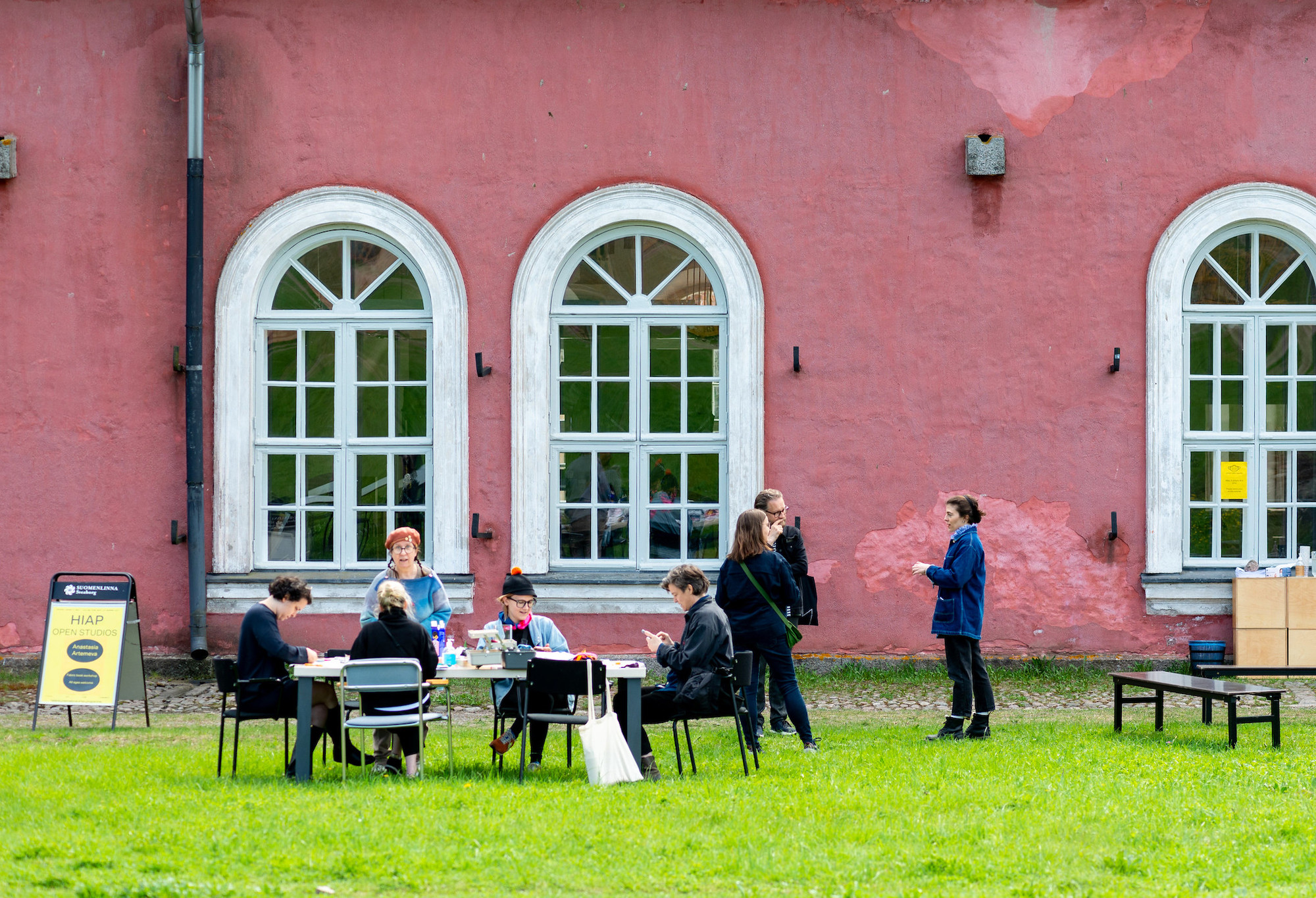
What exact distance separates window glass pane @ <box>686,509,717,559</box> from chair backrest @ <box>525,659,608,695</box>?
395cm

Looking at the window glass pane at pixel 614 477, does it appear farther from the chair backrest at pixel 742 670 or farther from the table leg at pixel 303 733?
the table leg at pixel 303 733

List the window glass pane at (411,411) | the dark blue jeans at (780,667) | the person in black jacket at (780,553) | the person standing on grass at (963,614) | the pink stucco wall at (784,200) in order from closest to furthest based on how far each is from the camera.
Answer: the dark blue jeans at (780,667)
the person standing on grass at (963,614)
the person in black jacket at (780,553)
the pink stucco wall at (784,200)
the window glass pane at (411,411)

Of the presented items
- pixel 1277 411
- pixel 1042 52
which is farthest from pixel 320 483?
pixel 1277 411

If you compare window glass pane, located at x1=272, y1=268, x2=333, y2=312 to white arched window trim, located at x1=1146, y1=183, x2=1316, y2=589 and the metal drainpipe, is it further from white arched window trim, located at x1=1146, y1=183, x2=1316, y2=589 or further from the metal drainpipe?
white arched window trim, located at x1=1146, y1=183, x2=1316, y2=589

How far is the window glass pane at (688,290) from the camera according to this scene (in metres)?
10.8

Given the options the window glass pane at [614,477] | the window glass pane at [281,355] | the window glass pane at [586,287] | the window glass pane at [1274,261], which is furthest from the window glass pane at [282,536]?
the window glass pane at [1274,261]

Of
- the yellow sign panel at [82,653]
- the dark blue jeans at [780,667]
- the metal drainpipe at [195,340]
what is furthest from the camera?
the metal drainpipe at [195,340]

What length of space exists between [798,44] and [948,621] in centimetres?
480

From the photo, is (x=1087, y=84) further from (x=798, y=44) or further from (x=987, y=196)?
(x=798, y=44)

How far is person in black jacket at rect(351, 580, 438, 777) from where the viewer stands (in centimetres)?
695

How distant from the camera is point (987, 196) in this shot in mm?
10555

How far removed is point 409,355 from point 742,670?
15.6 ft

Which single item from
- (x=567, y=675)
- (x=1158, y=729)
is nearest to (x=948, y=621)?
(x=1158, y=729)

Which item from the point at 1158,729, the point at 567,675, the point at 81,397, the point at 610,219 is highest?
the point at 610,219
